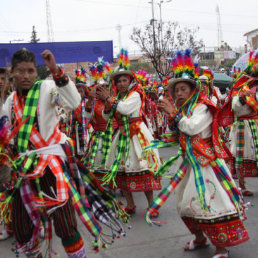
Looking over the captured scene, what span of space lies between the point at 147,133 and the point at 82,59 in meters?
3.38

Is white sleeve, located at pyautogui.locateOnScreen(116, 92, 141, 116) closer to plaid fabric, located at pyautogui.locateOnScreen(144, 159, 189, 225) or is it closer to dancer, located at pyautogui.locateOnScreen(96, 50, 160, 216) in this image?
dancer, located at pyautogui.locateOnScreen(96, 50, 160, 216)

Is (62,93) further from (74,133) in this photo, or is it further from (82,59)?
(82,59)

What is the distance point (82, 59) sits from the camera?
25.3ft

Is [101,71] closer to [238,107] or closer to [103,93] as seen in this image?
[103,93]

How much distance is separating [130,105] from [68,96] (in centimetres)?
197

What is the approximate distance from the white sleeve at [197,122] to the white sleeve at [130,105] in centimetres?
135

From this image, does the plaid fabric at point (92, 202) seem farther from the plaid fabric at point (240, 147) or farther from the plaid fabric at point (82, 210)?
the plaid fabric at point (240, 147)

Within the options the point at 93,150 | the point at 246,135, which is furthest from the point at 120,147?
the point at 246,135

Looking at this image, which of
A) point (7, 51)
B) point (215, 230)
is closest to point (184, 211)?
point (215, 230)

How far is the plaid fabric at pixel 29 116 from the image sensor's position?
8.64ft

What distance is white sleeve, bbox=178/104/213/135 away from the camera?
3191 millimetres

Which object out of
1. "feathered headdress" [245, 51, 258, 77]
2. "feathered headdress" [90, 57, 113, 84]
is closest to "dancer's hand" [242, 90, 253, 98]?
"feathered headdress" [245, 51, 258, 77]

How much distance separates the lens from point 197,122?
320cm

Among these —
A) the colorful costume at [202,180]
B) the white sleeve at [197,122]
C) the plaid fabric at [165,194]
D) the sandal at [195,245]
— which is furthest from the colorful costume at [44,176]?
the sandal at [195,245]
